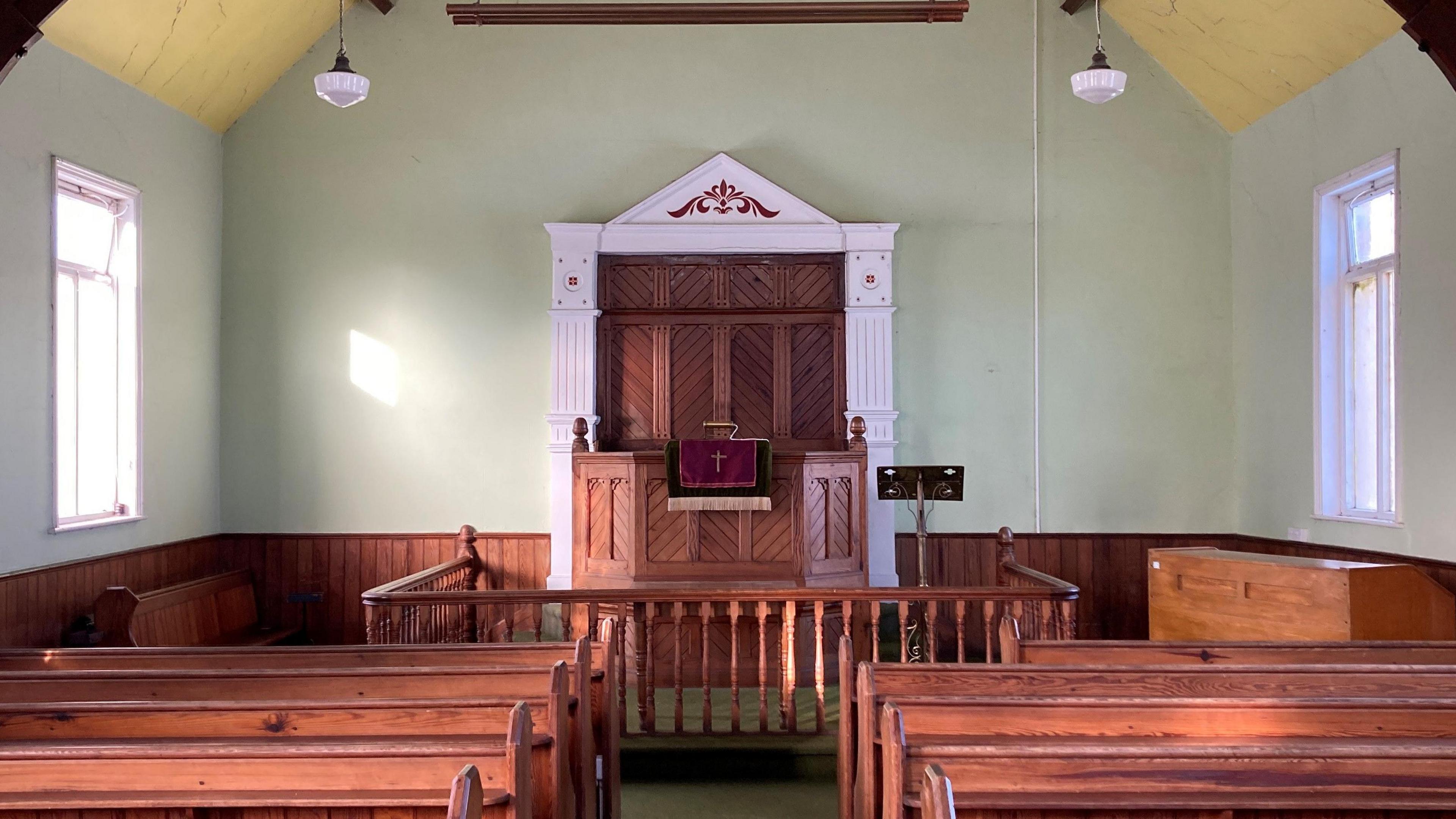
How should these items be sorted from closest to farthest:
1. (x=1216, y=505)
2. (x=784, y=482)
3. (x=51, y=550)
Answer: (x=51, y=550), (x=784, y=482), (x=1216, y=505)

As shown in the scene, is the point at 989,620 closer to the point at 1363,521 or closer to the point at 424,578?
the point at 1363,521

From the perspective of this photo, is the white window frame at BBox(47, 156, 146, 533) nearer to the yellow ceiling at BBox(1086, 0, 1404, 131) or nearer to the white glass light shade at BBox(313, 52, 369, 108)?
the white glass light shade at BBox(313, 52, 369, 108)

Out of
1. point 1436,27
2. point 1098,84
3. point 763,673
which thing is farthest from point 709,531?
point 1436,27

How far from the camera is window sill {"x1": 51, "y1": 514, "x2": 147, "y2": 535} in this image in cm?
578

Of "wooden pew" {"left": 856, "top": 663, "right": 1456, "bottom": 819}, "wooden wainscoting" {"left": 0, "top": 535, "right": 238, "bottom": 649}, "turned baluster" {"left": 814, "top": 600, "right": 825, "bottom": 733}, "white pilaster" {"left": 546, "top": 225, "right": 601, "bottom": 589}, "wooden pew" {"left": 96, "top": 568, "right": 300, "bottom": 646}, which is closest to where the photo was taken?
"wooden pew" {"left": 856, "top": 663, "right": 1456, "bottom": 819}

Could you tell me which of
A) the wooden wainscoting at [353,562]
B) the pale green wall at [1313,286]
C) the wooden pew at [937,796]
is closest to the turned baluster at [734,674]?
the wooden wainscoting at [353,562]

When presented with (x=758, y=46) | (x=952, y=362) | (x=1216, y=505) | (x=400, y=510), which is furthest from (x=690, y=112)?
(x=1216, y=505)

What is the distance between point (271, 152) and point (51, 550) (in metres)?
3.16

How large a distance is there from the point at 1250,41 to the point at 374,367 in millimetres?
6059

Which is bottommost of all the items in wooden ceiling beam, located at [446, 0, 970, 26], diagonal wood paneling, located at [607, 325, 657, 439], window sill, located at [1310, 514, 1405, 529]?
window sill, located at [1310, 514, 1405, 529]

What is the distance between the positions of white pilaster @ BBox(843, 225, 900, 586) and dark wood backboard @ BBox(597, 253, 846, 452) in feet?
0.44

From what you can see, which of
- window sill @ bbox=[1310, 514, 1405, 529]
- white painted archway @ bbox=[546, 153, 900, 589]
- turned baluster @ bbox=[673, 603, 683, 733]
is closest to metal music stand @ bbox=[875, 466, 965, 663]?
white painted archway @ bbox=[546, 153, 900, 589]

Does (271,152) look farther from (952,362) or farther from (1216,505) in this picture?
(1216,505)

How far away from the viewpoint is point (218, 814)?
221 centimetres
